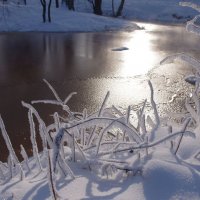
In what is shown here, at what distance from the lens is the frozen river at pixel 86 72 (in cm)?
823

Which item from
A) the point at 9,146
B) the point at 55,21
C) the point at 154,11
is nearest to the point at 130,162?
the point at 9,146

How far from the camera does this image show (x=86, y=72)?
11.5 meters

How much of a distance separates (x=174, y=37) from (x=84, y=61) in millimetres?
8462

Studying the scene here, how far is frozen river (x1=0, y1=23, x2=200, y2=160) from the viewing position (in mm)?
8227

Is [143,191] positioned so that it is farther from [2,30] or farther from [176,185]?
[2,30]

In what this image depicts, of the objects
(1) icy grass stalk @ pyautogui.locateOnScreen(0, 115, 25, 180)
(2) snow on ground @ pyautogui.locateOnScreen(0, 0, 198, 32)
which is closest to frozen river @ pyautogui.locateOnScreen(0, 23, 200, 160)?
(1) icy grass stalk @ pyautogui.locateOnScreen(0, 115, 25, 180)

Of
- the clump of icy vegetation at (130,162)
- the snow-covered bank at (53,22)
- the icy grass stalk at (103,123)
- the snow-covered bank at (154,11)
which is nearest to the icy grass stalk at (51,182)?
the clump of icy vegetation at (130,162)

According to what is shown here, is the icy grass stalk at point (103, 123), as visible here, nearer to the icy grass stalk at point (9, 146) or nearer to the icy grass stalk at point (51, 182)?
the icy grass stalk at point (51, 182)

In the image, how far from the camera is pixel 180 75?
11.3 metres

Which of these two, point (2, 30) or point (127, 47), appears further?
point (2, 30)

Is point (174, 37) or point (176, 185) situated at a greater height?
point (176, 185)

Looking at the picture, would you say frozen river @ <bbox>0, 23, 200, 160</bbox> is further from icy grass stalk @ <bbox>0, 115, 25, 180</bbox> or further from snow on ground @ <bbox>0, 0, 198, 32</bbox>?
snow on ground @ <bbox>0, 0, 198, 32</bbox>

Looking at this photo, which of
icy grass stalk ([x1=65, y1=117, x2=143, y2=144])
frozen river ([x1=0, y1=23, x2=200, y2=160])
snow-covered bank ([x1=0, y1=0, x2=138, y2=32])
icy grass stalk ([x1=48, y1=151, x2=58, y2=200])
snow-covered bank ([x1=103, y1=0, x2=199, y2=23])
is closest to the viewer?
icy grass stalk ([x1=48, y1=151, x2=58, y2=200])

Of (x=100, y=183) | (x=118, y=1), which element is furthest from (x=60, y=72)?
(x=118, y=1)
